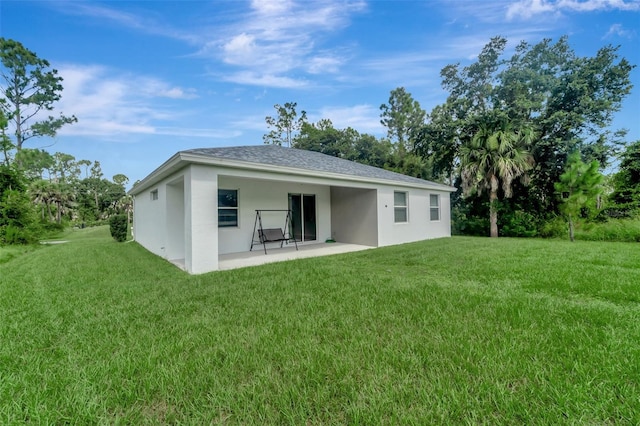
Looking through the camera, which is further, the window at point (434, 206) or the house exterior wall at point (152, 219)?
the window at point (434, 206)

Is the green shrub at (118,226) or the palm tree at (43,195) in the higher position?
the palm tree at (43,195)

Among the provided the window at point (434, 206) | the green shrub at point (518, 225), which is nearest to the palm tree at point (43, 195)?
the window at point (434, 206)

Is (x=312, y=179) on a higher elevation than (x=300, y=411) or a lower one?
higher

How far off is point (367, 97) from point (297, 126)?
15.1m

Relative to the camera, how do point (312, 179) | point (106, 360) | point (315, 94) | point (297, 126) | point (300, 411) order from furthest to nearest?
point (297, 126) < point (315, 94) < point (312, 179) < point (106, 360) < point (300, 411)

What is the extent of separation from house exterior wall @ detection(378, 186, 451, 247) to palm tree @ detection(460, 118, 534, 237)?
5.41ft

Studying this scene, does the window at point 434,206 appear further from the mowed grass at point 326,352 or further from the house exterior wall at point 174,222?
the house exterior wall at point 174,222

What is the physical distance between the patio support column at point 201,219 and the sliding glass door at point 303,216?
13.3 feet

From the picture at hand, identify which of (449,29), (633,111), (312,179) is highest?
(449,29)

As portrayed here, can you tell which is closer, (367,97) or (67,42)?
(67,42)

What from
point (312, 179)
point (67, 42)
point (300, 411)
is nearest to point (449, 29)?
point (312, 179)

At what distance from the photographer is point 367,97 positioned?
46.7 feet

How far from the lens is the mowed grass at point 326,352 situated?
167 centimetres

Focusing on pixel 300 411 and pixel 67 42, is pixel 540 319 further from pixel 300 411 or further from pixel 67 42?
pixel 67 42
